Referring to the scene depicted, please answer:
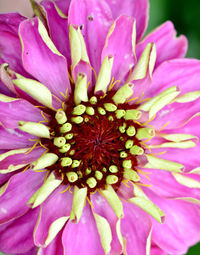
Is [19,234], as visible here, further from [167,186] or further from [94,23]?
[94,23]

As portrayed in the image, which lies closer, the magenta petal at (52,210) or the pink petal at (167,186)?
the magenta petal at (52,210)

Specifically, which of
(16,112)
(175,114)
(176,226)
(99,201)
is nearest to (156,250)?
(176,226)

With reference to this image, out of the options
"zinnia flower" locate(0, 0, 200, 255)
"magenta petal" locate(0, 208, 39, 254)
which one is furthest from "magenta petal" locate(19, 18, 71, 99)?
"magenta petal" locate(0, 208, 39, 254)

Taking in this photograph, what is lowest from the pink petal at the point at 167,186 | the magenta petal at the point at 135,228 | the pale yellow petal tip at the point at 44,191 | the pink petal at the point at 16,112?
the magenta petal at the point at 135,228

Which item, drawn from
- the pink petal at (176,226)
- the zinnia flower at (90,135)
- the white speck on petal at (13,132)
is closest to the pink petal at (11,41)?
the zinnia flower at (90,135)

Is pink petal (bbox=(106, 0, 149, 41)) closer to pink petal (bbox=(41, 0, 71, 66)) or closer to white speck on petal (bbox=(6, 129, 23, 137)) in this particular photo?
pink petal (bbox=(41, 0, 71, 66))

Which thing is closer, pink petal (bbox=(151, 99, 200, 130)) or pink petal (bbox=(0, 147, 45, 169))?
pink petal (bbox=(0, 147, 45, 169))

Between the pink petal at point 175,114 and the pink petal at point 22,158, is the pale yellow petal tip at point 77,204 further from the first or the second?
the pink petal at point 175,114
